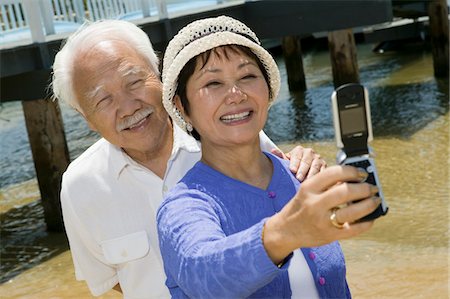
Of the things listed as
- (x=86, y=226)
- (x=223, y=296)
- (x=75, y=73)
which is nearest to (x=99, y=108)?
(x=75, y=73)

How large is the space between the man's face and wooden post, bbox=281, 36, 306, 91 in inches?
481

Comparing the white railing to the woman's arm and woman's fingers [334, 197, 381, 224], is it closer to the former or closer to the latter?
the woman's arm

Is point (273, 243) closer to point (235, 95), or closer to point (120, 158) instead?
point (235, 95)

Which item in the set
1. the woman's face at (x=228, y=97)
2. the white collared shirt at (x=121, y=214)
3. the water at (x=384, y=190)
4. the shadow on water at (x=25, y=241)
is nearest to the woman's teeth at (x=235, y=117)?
the woman's face at (x=228, y=97)

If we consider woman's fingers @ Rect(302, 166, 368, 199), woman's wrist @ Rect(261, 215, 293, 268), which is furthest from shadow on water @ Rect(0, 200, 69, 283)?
woman's fingers @ Rect(302, 166, 368, 199)

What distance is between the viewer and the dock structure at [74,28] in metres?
8.35

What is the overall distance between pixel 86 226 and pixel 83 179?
0.54 feet

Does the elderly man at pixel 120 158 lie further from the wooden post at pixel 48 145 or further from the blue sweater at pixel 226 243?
the wooden post at pixel 48 145

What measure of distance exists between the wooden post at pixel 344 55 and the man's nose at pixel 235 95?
1031 cm

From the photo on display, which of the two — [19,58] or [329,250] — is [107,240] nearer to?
[329,250]

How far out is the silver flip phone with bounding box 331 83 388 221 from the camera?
58.9 inches

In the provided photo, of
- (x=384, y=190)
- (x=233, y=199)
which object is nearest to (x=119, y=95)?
(x=233, y=199)

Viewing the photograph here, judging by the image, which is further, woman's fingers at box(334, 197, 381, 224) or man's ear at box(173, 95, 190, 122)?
man's ear at box(173, 95, 190, 122)

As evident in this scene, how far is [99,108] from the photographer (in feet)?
9.68
